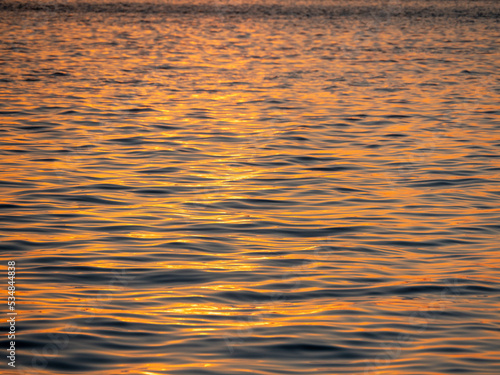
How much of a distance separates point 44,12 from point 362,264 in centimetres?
7202

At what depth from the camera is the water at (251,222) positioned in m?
8.41

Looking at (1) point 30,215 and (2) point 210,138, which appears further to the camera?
(2) point 210,138

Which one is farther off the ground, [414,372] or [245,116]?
[414,372]

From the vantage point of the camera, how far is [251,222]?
13.3 metres

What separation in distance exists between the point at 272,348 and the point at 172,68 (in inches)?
1193

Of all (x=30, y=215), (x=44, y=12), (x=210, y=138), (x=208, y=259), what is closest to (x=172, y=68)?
(x=210, y=138)

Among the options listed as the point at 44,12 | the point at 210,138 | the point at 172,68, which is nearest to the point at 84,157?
the point at 210,138

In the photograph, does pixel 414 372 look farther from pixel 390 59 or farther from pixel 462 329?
pixel 390 59

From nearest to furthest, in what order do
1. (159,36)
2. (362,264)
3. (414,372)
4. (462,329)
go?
(414,372)
(462,329)
(362,264)
(159,36)

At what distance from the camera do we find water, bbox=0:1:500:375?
8.41 m

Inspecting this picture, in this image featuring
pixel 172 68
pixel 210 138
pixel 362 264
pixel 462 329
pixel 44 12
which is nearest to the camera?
pixel 462 329

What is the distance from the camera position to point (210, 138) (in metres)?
21.1

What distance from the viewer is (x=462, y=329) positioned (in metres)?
8.92

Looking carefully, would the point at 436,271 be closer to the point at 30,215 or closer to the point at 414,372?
the point at 414,372
